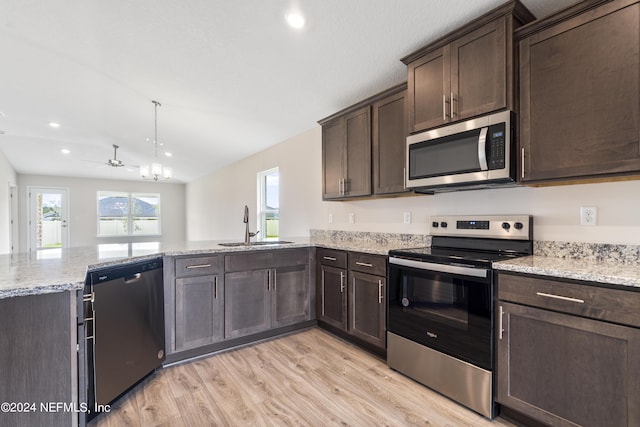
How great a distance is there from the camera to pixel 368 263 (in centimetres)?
250

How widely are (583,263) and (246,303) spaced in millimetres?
2427

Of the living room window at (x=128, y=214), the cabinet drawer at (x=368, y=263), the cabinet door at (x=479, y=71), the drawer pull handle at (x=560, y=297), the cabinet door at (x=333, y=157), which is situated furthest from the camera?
the living room window at (x=128, y=214)

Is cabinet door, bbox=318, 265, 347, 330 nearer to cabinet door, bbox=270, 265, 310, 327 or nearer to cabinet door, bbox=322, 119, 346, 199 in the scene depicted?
cabinet door, bbox=270, 265, 310, 327

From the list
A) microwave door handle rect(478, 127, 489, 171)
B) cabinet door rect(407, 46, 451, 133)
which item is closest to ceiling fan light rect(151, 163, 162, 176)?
cabinet door rect(407, 46, 451, 133)

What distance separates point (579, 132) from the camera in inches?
61.0

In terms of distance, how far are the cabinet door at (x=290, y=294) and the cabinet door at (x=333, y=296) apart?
167 mm

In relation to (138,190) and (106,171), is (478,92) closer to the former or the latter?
(106,171)

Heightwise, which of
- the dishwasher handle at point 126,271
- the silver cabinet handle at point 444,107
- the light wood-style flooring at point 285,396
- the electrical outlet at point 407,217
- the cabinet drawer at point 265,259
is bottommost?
the light wood-style flooring at point 285,396

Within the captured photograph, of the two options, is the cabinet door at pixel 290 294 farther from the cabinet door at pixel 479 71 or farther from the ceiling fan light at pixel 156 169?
the ceiling fan light at pixel 156 169

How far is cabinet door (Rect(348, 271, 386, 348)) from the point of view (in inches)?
94.4

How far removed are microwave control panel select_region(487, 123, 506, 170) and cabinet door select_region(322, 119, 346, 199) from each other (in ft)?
4.90

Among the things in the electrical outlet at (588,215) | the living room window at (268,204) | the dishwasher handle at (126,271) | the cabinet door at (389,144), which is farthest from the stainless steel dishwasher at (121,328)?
the living room window at (268,204)

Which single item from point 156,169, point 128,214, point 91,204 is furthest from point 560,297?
point 91,204

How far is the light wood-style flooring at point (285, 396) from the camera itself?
67.9 inches
